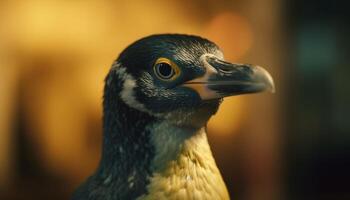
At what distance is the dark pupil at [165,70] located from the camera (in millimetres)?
1157

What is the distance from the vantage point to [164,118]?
3.89ft

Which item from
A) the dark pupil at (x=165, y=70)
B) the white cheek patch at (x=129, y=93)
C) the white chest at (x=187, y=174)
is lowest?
the white chest at (x=187, y=174)

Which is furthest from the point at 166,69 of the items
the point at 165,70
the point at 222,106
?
the point at 222,106

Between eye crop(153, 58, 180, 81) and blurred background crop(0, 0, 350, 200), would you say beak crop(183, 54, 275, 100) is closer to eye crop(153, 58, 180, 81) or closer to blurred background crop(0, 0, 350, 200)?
eye crop(153, 58, 180, 81)

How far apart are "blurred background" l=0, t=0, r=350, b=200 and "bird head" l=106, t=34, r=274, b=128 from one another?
175 cm

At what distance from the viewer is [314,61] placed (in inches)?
133

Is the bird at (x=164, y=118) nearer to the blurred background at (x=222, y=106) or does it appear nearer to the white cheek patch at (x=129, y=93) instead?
the white cheek patch at (x=129, y=93)

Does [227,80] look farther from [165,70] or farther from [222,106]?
[222,106]

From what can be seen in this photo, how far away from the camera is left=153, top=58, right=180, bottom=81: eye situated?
1.15 meters

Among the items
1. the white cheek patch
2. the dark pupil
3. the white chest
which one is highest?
the dark pupil

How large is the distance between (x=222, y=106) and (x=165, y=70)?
1957 mm

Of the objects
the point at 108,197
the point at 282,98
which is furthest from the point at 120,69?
the point at 282,98

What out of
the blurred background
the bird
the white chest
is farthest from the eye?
the blurred background

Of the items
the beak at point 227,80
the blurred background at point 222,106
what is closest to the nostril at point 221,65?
the beak at point 227,80
